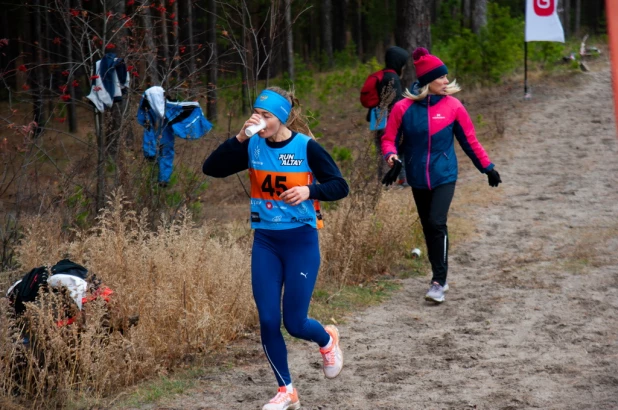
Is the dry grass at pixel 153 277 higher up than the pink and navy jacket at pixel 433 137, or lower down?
lower down

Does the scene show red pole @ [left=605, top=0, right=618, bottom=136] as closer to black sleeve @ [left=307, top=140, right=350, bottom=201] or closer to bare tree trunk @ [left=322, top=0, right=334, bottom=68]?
black sleeve @ [left=307, top=140, right=350, bottom=201]

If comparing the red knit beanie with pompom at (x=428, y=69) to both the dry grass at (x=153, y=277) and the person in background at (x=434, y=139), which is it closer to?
the person in background at (x=434, y=139)

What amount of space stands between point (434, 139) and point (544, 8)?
9749 millimetres

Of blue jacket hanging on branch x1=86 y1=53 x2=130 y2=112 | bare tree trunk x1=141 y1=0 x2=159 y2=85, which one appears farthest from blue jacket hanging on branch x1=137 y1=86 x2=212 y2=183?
bare tree trunk x1=141 y1=0 x2=159 y2=85

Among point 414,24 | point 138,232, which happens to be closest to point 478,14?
point 414,24

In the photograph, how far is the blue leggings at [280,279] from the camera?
4766mm

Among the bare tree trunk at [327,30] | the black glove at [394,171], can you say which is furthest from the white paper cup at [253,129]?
the bare tree trunk at [327,30]

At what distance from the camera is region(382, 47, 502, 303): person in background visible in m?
7.04

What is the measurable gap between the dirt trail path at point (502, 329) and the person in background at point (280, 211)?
58 cm

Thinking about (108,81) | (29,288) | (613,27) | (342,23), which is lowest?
(29,288)

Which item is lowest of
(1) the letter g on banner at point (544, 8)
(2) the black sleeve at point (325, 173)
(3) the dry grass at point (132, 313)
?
(3) the dry grass at point (132, 313)

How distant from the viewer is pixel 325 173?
4824mm

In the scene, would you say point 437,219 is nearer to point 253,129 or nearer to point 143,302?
point 143,302

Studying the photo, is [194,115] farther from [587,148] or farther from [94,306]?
[587,148]
